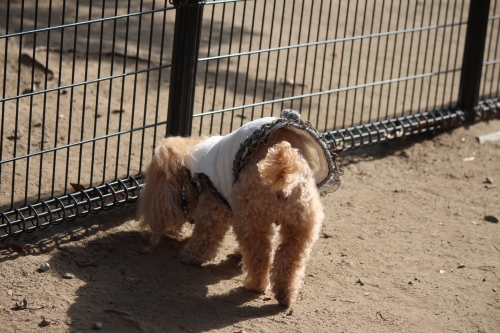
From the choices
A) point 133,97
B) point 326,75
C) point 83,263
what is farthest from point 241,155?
point 326,75

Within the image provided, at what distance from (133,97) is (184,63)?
481mm

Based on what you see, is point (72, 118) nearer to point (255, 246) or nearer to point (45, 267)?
point (45, 267)

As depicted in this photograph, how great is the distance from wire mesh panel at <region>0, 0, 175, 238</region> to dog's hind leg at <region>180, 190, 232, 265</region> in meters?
0.79

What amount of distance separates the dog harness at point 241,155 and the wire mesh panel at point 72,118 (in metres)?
0.70

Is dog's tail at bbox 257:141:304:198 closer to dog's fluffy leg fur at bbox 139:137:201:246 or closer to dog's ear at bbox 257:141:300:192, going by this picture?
dog's ear at bbox 257:141:300:192

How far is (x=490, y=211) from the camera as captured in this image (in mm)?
5734

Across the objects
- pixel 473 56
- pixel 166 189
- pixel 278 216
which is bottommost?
pixel 166 189

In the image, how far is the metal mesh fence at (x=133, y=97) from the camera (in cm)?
479

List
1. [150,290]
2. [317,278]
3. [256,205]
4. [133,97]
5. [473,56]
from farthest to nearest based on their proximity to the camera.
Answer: [473,56] < [133,97] < [317,278] < [150,290] < [256,205]

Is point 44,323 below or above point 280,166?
below

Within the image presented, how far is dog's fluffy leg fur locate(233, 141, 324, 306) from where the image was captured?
3.73 m

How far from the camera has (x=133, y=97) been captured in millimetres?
5211

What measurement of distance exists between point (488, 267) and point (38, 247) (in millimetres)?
2917

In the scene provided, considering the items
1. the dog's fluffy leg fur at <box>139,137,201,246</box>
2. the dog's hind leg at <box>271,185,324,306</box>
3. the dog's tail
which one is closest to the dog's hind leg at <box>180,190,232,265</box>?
the dog's fluffy leg fur at <box>139,137,201,246</box>
